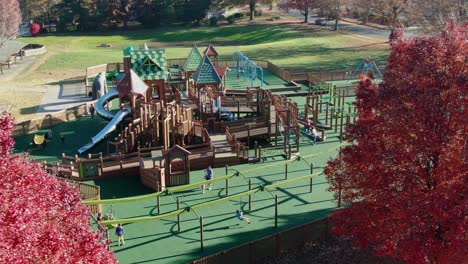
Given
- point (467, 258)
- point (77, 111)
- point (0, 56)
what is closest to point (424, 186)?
point (467, 258)

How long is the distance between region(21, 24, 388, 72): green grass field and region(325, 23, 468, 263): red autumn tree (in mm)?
45280

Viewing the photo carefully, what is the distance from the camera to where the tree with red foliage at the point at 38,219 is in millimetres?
9195

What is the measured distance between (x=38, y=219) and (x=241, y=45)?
7499 cm

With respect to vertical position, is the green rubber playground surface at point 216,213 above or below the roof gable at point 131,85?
below

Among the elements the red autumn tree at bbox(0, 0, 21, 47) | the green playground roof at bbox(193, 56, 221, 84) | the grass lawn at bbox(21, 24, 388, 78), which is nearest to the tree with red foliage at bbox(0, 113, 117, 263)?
the green playground roof at bbox(193, 56, 221, 84)

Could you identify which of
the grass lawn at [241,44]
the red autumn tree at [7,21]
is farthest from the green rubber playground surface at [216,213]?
the red autumn tree at [7,21]

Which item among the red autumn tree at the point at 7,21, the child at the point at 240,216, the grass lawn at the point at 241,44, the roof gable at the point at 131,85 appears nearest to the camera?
the child at the point at 240,216

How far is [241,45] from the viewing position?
8294 cm

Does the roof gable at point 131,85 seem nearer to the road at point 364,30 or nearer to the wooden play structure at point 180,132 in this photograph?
the wooden play structure at point 180,132

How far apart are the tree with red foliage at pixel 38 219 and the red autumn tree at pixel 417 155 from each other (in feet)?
27.0

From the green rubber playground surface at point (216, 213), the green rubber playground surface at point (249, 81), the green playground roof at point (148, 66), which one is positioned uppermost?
Answer: the green playground roof at point (148, 66)

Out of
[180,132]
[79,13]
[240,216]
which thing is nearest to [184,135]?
[180,132]

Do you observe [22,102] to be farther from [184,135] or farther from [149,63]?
[184,135]

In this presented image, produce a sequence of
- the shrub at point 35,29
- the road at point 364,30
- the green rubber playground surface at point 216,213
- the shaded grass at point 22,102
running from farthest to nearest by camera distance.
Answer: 1. the shrub at point 35,29
2. the road at point 364,30
3. the shaded grass at point 22,102
4. the green rubber playground surface at point 216,213
